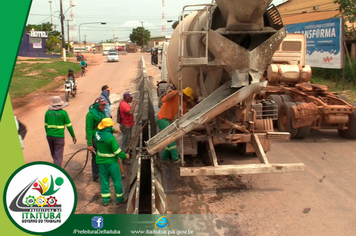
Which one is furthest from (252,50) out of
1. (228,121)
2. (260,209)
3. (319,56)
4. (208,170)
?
(319,56)

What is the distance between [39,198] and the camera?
12.9ft

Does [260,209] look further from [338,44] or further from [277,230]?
[338,44]

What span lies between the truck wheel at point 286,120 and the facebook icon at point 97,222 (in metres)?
6.25

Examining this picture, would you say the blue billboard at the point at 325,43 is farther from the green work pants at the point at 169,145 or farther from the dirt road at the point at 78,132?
the green work pants at the point at 169,145

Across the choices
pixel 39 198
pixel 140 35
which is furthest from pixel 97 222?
pixel 140 35

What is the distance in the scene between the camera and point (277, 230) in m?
4.60

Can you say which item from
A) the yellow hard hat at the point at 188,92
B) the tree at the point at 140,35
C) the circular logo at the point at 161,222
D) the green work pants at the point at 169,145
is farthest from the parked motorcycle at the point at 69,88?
the tree at the point at 140,35

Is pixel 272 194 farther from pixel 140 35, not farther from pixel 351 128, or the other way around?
pixel 140 35

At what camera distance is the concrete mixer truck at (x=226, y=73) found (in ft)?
16.4

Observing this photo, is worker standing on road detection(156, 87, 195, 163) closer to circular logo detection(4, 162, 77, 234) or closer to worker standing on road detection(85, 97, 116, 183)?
worker standing on road detection(85, 97, 116, 183)

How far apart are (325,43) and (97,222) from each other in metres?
14.7

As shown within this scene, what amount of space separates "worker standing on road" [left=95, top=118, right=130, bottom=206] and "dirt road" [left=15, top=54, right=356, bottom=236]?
26 cm

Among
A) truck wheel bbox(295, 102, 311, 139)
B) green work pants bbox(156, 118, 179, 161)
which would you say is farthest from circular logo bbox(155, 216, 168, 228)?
truck wheel bbox(295, 102, 311, 139)

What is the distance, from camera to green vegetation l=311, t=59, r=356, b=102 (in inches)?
586
